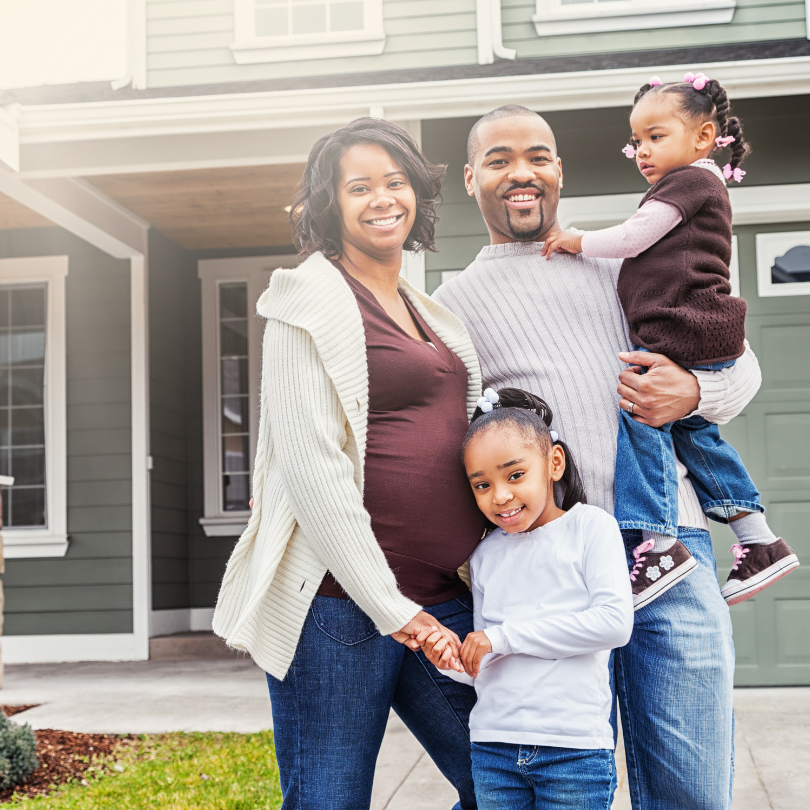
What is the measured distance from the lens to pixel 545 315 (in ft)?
6.10

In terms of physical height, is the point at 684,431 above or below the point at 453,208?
below

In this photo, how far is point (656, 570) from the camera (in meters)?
1.68

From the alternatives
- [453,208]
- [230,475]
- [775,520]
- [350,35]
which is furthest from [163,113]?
[775,520]

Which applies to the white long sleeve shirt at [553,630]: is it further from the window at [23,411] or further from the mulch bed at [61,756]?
the window at [23,411]

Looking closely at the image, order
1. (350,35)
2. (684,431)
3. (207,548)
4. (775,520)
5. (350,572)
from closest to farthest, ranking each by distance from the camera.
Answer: (350,572) → (684,431) → (775,520) → (350,35) → (207,548)

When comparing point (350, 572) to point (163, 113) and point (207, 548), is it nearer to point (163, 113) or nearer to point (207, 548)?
point (163, 113)

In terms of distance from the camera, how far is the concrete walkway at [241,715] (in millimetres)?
3502

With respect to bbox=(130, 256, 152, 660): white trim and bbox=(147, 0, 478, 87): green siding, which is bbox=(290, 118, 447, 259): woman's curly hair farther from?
bbox=(130, 256, 152, 660): white trim

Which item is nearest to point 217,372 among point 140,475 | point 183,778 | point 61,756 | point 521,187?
point 140,475

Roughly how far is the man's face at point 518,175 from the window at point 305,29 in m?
3.97

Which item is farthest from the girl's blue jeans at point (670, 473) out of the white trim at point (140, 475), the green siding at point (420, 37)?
the white trim at point (140, 475)

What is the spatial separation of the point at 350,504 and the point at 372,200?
0.59 meters

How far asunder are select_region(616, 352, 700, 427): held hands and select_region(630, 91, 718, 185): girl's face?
45 cm

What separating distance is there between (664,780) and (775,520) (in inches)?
150
